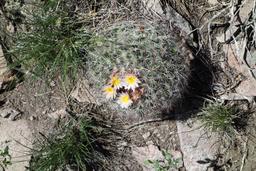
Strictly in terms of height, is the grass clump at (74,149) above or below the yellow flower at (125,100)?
below

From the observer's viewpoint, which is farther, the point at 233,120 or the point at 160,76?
the point at 233,120

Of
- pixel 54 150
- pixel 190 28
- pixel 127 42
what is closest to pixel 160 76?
pixel 127 42

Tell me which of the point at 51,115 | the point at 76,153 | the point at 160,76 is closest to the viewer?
the point at 160,76

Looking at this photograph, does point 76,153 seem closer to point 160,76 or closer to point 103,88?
point 103,88

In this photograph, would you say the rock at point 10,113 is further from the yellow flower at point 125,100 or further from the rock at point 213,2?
the rock at point 213,2

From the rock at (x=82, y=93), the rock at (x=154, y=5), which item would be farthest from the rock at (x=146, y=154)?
the rock at (x=154, y=5)

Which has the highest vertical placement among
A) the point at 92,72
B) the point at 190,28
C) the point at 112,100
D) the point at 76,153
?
the point at 190,28
